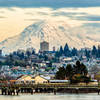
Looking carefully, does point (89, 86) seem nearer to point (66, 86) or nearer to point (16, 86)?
point (66, 86)

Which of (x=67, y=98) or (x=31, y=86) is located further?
(x=31, y=86)

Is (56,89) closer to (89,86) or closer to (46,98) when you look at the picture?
(89,86)

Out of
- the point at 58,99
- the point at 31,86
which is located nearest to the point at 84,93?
the point at 31,86

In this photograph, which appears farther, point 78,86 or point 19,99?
point 78,86

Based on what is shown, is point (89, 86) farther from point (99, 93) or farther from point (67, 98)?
point (67, 98)

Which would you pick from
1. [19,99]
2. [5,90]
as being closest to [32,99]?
[19,99]

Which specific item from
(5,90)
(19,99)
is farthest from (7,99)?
(5,90)

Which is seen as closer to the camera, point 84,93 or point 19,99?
point 19,99
